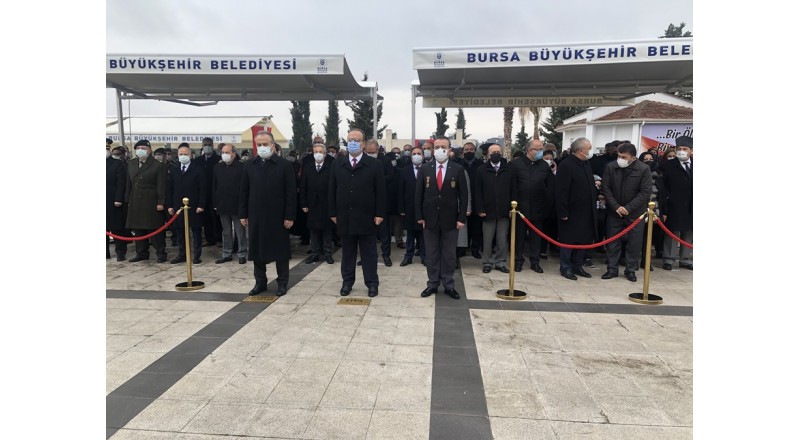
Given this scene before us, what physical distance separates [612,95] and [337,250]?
254 inches

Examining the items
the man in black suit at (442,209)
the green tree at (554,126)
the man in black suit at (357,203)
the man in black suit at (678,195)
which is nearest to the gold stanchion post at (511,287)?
the man in black suit at (442,209)

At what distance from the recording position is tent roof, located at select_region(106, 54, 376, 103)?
7.96 m

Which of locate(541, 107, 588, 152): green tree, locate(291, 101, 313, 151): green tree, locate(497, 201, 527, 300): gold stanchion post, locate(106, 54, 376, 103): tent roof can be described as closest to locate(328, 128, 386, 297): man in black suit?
locate(497, 201, 527, 300): gold stanchion post

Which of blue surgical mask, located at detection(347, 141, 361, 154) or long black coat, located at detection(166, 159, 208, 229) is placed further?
long black coat, located at detection(166, 159, 208, 229)

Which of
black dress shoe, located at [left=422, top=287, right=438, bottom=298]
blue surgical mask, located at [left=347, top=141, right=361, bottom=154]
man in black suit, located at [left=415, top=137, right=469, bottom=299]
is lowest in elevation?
black dress shoe, located at [left=422, top=287, right=438, bottom=298]

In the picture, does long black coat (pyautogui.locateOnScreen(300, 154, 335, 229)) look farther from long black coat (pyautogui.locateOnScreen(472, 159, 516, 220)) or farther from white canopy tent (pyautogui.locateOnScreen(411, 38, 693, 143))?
long black coat (pyautogui.locateOnScreen(472, 159, 516, 220))

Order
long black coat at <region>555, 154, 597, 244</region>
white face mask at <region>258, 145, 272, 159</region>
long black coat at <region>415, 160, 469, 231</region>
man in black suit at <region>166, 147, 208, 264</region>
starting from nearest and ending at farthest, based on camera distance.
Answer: long black coat at <region>415, 160, 469, 231</region> → white face mask at <region>258, 145, 272, 159</region> → long black coat at <region>555, 154, 597, 244</region> → man in black suit at <region>166, 147, 208, 264</region>

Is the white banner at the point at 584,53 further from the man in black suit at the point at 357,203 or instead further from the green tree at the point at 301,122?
the green tree at the point at 301,122

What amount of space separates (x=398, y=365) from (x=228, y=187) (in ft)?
16.0

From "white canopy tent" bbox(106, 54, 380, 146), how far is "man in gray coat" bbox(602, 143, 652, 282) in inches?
178

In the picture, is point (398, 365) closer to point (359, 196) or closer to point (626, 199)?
point (359, 196)

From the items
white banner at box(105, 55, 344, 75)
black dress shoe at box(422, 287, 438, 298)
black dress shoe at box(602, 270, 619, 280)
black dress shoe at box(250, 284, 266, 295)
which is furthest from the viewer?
white banner at box(105, 55, 344, 75)

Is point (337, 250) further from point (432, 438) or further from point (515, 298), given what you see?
point (432, 438)

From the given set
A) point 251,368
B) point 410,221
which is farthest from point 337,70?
point 251,368
